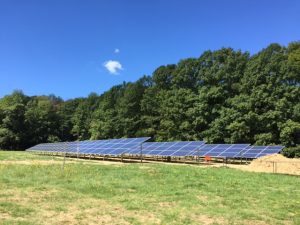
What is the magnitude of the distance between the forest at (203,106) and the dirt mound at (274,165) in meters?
12.4

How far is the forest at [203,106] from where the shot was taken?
48.1 meters

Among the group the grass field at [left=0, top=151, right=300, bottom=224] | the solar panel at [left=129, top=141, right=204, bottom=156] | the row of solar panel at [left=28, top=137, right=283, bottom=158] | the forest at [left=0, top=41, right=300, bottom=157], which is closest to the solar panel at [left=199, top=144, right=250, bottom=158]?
the row of solar panel at [left=28, top=137, right=283, bottom=158]

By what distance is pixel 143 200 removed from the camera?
13.2 metres

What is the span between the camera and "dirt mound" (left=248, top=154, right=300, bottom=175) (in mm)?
30203

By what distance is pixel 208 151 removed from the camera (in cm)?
3775

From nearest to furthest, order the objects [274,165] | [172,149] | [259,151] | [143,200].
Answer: [143,200], [274,165], [259,151], [172,149]

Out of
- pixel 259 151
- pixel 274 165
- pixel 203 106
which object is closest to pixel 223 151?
pixel 259 151

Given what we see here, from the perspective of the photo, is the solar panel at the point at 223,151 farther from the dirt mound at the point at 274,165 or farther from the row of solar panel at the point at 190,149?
the dirt mound at the point at 274,165

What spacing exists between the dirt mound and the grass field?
11.3m

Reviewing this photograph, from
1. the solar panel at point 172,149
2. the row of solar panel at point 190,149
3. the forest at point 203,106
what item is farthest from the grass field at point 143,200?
the forest at point 203,106

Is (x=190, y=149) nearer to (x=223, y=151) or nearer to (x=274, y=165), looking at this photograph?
(x=223, y=151)

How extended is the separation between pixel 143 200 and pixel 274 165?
2139 centimetres

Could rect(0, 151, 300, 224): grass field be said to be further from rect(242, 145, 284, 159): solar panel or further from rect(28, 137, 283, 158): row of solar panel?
rect(28, 137, 283, 158): row of solar panel

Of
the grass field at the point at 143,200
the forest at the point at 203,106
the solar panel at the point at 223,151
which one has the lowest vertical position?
the grass field at the point at 143,200
